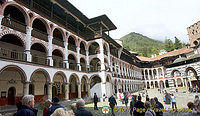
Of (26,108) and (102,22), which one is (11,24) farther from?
(102,22)

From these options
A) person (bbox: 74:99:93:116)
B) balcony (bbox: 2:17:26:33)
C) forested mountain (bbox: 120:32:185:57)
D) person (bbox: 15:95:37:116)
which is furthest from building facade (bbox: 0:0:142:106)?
forested mountain (bbox: 120:32:185:57)

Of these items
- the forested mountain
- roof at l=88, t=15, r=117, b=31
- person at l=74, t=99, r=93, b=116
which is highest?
the forested mountain

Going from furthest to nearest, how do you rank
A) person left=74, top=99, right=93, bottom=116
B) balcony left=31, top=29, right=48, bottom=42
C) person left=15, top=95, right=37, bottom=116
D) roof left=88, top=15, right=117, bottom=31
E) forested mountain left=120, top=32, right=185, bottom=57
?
forested mountain left=120, top=32, right=185, bottom=57
roof left=88, top=15, right=117, bottom=31
balcony left=31, top=29, right=48, bottom=42
person left=74, top=99, right=93, bottom=116
person left=15, top=95, right=37, bottom=116

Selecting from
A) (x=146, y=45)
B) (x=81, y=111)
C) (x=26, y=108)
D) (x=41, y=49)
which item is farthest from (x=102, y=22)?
(x=146, y=45)

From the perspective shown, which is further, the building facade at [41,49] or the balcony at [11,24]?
the building facade at [41,49]

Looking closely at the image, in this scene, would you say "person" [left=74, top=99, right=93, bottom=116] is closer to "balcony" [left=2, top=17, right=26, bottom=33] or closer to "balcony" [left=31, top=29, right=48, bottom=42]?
"balcony" [left=2, top=17, right=26, bottom=33]

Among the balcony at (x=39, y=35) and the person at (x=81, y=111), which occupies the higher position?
the balcony at (x=39, y=35)

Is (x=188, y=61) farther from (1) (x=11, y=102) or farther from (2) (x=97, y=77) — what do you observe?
(1) (x=11, y=102)

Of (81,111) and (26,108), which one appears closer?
(26,108)

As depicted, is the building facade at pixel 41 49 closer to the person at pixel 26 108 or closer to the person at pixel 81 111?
the person at pixel 26 108

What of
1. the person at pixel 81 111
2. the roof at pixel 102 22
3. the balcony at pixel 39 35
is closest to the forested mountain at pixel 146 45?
the roof at pixel 102 22

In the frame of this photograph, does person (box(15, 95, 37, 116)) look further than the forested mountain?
No

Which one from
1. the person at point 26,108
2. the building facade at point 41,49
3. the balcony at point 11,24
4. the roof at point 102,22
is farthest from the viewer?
the roof at point 102,22

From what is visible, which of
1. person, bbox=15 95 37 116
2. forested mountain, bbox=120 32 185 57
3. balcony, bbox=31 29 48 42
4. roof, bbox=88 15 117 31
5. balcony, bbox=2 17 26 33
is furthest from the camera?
forested mountain, bbox=120 32 185 57
